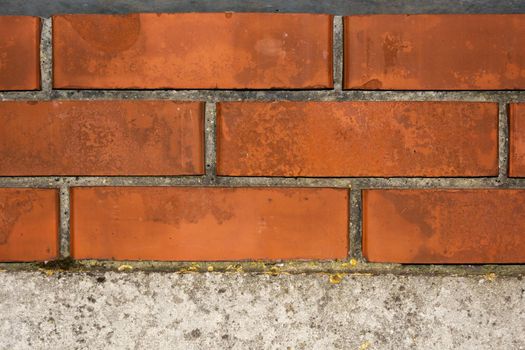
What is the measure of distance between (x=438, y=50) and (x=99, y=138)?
0.50m

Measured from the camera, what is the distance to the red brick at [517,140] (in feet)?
2.19

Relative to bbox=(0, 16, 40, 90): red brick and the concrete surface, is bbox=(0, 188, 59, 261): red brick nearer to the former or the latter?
bbox=(0, 16, 40, 90): red brick

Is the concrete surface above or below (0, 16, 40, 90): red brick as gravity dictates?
above

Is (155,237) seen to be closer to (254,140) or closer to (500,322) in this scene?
(254,140)

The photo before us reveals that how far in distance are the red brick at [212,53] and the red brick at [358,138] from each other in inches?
1.7

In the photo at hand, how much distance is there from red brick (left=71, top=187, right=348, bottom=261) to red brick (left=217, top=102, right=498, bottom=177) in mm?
41

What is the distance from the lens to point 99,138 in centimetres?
67

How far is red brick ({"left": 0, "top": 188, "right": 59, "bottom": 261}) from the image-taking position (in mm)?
678

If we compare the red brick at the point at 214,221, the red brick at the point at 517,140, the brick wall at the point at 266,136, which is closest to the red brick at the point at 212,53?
the brick wall at the point at 266,136

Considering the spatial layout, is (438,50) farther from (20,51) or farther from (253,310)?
(20,51)

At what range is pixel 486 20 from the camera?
0.66 m

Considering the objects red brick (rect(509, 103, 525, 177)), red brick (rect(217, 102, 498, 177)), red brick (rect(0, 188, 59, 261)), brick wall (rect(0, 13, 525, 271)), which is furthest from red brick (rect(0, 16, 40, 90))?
red brick (rect(509, 103, 525, 177))

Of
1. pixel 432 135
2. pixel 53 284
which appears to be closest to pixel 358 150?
pixel 432 135

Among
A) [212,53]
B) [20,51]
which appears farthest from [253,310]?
[20,51]
